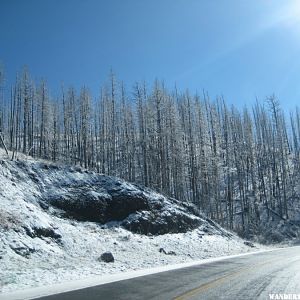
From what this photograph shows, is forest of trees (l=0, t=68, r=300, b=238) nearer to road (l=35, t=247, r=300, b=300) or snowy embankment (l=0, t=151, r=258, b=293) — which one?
snowy embankment (l=0, t=151, r=258, b=293)

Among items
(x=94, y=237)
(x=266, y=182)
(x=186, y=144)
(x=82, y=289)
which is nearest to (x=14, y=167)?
(x=94, y=237)

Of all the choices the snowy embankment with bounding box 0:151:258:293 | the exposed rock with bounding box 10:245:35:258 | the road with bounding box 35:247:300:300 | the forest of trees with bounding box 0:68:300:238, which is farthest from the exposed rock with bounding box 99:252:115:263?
the forest of trees with bounding box 0:68:300:238

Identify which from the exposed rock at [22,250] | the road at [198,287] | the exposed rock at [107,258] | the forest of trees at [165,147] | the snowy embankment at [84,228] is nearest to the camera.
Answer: the road at [198,287]

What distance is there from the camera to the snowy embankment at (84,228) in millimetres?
18922

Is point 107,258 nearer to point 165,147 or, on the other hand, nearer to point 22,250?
point 22,250

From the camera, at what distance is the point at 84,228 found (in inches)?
1092

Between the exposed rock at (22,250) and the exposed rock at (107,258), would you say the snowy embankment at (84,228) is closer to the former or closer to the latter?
the exposed rock at (22,250)

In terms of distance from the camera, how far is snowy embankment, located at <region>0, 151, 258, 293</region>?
745 inches

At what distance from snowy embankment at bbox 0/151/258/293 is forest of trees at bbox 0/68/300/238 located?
1088 centimetres

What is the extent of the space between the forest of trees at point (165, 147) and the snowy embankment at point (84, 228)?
10.9m

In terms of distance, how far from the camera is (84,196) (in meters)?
30.8

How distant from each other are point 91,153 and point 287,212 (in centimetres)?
2972

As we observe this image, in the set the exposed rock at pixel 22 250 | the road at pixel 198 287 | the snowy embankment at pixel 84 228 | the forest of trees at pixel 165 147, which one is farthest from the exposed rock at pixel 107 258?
the forest of trees at pixel 165 147

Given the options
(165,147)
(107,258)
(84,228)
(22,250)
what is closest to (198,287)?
(107,258)
